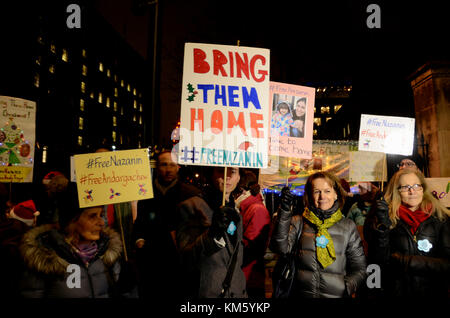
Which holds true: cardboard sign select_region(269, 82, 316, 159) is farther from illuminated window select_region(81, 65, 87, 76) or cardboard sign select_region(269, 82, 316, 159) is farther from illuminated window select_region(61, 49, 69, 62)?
illuminated window select_region(81, 65, 87, 76)

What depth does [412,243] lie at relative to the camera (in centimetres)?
294

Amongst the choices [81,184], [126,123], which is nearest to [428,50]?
[81,184]

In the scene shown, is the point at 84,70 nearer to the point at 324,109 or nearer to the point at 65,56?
the point at 65,56

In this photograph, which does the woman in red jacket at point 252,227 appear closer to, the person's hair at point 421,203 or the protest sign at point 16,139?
the person's hair at point 421,203

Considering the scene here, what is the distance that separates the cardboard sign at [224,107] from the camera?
9.91 feet

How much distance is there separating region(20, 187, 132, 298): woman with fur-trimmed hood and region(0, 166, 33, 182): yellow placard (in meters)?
2.39

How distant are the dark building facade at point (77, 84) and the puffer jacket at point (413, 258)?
3583cm

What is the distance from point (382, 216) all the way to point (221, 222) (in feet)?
5.33

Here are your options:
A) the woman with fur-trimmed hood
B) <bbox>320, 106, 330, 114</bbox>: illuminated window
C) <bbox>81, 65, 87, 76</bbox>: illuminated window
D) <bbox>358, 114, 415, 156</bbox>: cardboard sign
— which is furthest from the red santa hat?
<bbox>320, 106, 330, 114</bbox>: illuminated window

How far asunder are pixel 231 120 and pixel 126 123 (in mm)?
79691

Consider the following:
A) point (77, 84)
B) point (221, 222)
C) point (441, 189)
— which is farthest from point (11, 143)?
point (77, 84)

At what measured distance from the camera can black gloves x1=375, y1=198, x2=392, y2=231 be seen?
2.81 m

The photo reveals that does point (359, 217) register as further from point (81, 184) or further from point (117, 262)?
point (81, 184)

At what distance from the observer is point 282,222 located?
2.77 metres
